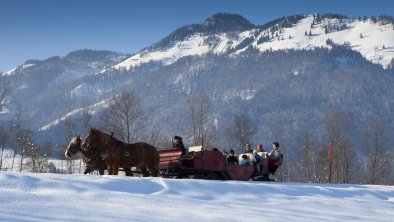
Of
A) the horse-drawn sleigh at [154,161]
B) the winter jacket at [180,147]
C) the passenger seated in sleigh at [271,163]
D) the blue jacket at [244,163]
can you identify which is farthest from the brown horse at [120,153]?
the passenger seated in sleigh at [271,163]

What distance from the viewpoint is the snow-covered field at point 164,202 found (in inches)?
267

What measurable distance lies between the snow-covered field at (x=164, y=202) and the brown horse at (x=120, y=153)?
174 inches

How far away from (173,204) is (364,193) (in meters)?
6.83

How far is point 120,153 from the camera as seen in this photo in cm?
1443

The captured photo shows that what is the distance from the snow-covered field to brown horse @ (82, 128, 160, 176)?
443 centimetres

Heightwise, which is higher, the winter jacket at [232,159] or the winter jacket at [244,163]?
the winter jacket at [232,159]

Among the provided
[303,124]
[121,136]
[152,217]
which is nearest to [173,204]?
[152,217]

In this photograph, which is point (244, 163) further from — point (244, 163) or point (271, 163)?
point (271, 163)

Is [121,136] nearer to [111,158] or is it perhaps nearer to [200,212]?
[111,158]

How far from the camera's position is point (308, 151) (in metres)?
46.8

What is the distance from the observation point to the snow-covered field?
678 centimetres

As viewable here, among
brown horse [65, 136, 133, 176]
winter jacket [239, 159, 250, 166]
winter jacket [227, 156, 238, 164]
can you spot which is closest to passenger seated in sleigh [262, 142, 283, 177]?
winter jacket [239, 159, 250, 166]

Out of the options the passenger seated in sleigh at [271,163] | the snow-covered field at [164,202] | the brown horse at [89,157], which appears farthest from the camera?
the passenger seated in sleigh at [271,163]

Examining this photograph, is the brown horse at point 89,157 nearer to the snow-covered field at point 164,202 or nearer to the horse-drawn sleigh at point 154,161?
the horse-drawn sleigh at point 154,161
